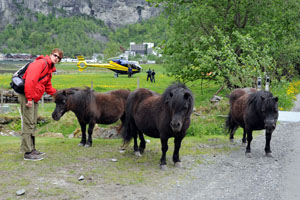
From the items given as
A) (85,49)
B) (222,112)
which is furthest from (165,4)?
(85,49)

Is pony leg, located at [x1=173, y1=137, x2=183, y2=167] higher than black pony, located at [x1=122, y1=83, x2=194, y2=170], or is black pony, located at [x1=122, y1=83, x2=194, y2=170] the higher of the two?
black pony, located at [x1=122, y1=83, x2=194, y2=170]

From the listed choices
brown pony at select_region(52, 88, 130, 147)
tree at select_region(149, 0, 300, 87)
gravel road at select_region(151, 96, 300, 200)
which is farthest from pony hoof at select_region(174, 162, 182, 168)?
tree at select_region(149, 0, 300, 87)

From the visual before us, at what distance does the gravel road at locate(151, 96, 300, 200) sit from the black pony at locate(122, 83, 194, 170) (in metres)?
0.89

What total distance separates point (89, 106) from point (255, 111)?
173 inches

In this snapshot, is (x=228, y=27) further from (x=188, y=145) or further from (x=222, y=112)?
(x=188, y=145)

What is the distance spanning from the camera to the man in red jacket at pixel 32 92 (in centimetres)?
670

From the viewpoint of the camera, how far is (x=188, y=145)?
9.45 meters

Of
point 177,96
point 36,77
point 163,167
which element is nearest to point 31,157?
point 36,77

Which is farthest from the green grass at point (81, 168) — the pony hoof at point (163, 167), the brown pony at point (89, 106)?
the brown pony at point (89, 106)

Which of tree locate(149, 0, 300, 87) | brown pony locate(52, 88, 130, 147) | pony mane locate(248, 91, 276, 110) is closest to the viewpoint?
pony mane locate(248, 91, 276, 110)

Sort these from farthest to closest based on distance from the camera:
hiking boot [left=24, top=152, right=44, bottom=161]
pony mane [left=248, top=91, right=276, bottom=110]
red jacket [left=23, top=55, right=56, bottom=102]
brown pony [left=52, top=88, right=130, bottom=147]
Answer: brown pony [left=52, top=88, right=130, bottom=147], pony mane [left=248, top=91, right=276, bottom=110], hiking boot [left=24, top=152, right=44, bottom=161], red jacket [left=23, top=55, right=56, bottom=102]

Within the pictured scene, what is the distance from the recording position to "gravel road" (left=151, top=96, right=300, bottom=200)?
5516 millimetres

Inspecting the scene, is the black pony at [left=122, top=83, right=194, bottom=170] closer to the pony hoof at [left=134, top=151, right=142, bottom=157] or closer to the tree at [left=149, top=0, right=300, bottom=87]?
the pony hoof at [left=134, top=151, right=142, bottom=157]

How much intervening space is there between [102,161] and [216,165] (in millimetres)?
2556
